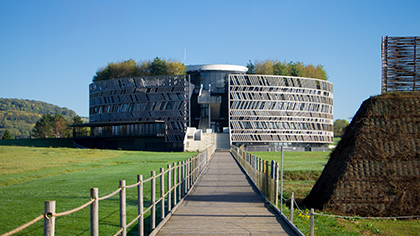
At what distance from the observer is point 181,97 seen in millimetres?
72875

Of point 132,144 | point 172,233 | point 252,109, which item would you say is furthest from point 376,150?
point 132,144

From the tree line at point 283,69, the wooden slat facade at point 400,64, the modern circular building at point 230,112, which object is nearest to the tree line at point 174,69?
the tree line at point 283,69

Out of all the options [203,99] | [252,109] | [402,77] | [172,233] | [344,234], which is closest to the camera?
[172,233]

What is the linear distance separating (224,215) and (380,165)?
6.02m

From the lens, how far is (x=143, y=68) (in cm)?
10050

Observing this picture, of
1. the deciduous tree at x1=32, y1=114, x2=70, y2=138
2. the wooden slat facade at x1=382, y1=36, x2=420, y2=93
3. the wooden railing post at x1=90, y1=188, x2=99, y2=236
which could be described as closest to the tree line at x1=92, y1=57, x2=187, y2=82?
the deciduous tree at x1=32, y1=114, x2=70, y2=138

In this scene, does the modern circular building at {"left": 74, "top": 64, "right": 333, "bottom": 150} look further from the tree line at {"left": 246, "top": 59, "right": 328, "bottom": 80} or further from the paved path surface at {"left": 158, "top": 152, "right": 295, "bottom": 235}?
the paved path surface at {"left": 158, "top": 152, "right": 295, "bottom": 235}

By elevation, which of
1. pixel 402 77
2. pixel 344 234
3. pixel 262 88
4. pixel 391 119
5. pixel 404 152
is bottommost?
pixel 344 234

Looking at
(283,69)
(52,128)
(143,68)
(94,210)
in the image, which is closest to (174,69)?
(143,68)

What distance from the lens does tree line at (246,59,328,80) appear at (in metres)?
91.1

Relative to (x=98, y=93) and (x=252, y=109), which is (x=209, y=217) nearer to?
(x=252, y=109)

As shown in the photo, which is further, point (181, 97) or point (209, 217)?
point (181, 97)

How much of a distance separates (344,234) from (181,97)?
63.7 m

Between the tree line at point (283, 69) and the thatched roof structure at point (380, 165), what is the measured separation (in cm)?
7763
